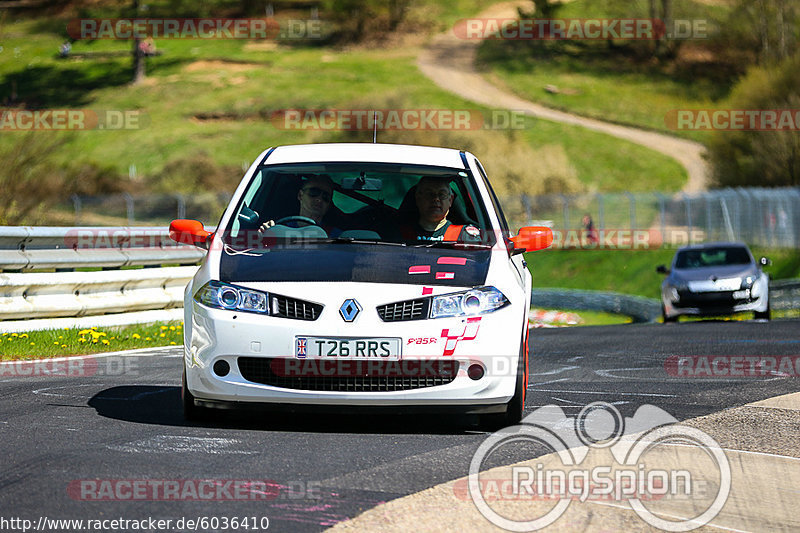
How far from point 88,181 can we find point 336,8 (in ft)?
155

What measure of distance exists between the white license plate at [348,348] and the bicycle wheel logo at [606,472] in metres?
0.70

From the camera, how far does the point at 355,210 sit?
7.89 metres

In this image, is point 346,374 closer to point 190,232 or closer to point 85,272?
point 190,232

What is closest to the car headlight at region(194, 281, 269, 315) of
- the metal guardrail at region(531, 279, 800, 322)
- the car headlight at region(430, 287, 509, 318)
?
the car headlight at region(430, 287, 509, 318)

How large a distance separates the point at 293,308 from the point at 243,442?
74 centimetres

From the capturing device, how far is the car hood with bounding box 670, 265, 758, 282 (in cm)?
2008

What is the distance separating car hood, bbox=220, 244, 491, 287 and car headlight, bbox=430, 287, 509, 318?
0.22 ft

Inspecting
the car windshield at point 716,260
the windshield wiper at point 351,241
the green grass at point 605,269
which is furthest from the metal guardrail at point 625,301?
the windshield wiper at point 351,241

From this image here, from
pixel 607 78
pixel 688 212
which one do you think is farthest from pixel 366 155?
pixel 607 78

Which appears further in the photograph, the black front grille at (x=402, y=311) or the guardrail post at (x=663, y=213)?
the guardrail post at (x=663, y=213)

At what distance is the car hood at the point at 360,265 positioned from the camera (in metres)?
6.40

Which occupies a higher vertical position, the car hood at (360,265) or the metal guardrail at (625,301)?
the car hood at (360,265)

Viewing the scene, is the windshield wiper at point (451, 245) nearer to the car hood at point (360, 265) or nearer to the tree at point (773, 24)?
the car hood at point (360, 265)

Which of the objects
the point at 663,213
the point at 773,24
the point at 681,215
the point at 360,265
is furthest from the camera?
the point at 773,24
